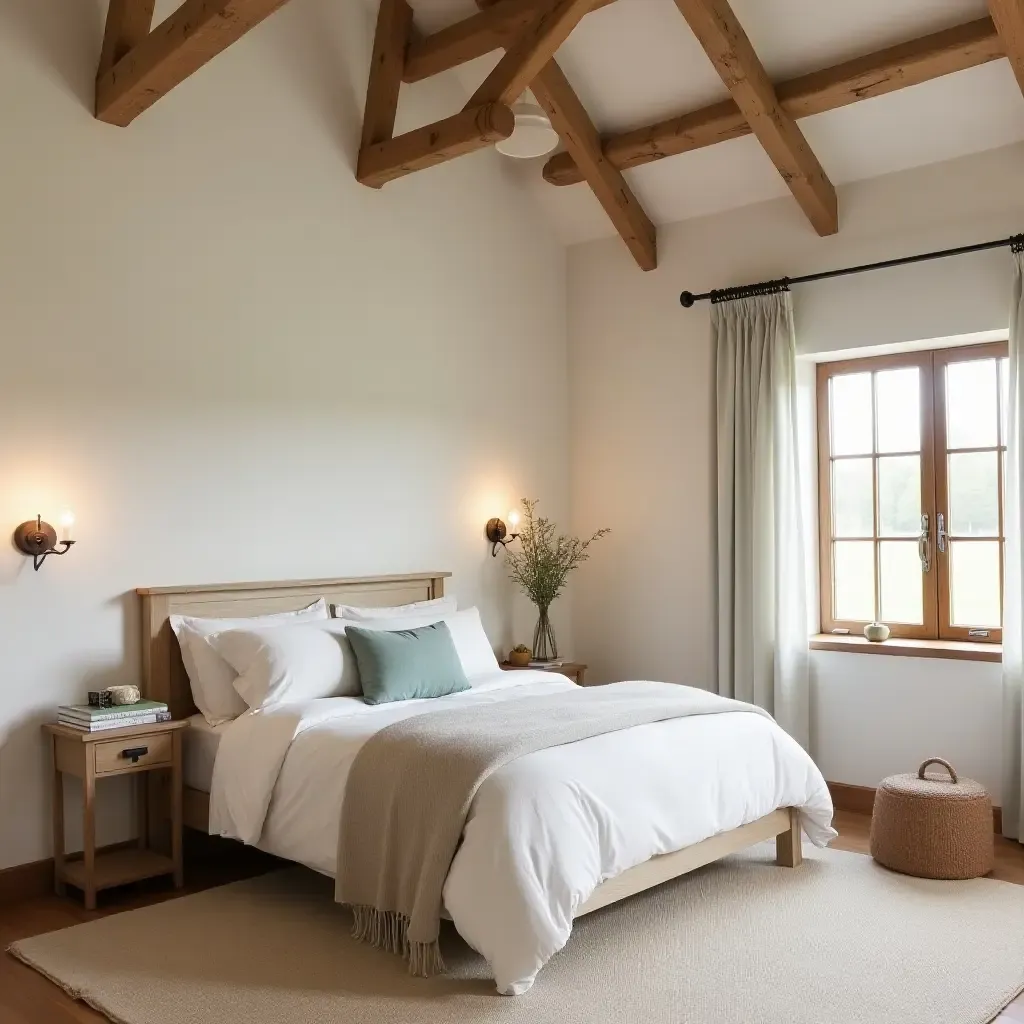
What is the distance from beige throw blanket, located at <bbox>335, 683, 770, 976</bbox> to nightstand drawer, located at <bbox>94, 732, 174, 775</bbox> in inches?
35.0

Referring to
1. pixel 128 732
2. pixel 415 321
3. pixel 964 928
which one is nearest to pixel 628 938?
pixel 964 928

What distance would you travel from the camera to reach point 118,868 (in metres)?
3.87

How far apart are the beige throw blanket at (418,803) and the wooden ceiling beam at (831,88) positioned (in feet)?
8.77

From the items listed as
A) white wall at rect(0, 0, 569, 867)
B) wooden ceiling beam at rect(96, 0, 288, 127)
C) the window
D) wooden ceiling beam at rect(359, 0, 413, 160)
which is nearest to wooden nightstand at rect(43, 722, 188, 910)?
white wall at rect(0, 0, 569, 867)

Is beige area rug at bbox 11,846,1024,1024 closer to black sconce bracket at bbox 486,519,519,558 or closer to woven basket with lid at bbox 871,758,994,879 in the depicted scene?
woven basket with lid at bbox 871,758,994,879

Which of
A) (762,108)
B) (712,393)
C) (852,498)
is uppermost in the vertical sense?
(762,108)

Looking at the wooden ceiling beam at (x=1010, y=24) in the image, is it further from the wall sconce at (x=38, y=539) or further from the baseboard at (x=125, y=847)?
the baseboard at (x=125, y=847)

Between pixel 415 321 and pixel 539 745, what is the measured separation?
2.66 meters

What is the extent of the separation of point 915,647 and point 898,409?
1115 mm

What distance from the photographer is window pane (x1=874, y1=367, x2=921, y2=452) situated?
502 centimetres

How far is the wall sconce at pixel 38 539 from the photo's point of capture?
381 centimetres

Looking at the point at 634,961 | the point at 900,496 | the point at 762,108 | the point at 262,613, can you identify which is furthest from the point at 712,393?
the point at 634,961

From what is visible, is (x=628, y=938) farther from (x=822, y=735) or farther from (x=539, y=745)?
(x=822, y=735)

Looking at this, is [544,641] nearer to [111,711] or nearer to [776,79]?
[111,711]
